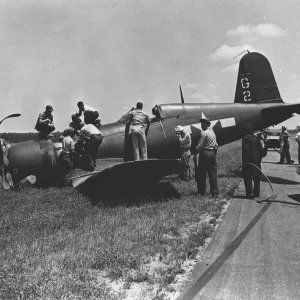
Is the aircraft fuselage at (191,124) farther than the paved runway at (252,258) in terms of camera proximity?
Yes

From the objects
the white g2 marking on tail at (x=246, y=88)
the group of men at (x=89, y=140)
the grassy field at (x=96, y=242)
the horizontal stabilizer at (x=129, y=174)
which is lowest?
the grassy field at (x=96, y=242)

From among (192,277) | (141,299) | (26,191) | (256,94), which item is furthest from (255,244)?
(256,94)

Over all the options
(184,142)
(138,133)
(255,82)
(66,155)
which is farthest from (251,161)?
(255,82)

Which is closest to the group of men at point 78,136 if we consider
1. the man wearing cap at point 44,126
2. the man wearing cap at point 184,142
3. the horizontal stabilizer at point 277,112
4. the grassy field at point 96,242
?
the man wearing cap at point 44,126

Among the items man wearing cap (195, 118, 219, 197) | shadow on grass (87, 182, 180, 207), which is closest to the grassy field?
shadow on grass (87, 182, 180, 207)

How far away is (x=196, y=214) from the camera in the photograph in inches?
268

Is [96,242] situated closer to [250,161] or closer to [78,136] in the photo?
[78,136]

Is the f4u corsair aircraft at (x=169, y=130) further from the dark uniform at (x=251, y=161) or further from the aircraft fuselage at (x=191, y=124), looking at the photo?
the dark uniform at (x=251, y=161)

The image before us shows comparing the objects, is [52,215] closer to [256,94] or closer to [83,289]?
[83,289]

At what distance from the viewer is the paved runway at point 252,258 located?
354 cm

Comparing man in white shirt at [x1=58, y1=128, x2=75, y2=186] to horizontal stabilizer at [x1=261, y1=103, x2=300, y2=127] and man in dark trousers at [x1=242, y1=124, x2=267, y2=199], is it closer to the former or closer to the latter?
man in dark trousers at [x1=242, y1=124, x2=267, y2=199]

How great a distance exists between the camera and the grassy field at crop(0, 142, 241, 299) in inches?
141

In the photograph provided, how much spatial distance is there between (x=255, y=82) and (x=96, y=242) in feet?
33.9

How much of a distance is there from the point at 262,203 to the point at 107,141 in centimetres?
401
